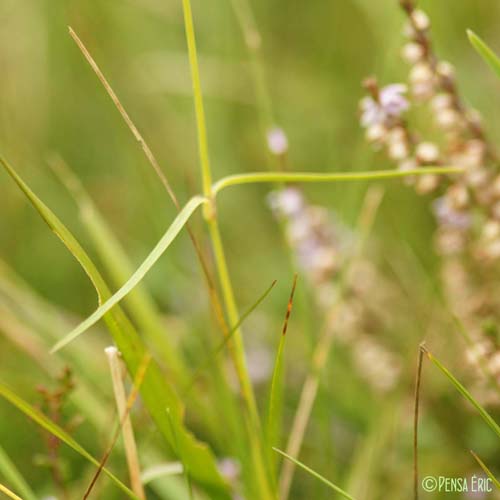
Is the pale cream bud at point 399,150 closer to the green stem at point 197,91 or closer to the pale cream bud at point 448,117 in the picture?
the pale cream bud at point 448,117

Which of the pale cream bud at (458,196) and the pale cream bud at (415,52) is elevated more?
the pale cream bud at (415,52)

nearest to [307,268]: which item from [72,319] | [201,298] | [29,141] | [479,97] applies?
[201,298]

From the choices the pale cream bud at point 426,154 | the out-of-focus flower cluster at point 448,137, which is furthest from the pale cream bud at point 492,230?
the pale cream bud at point 426,154

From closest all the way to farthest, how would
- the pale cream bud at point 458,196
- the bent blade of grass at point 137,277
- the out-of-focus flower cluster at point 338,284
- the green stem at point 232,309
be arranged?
1. the bent blade of grass at point 137,277
2. the green stem at point 232,309
3. the pale cream bud at point 458,196
4. the out-of-focus flower cluster at point 338,284

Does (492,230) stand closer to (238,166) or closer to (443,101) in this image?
(443,101)

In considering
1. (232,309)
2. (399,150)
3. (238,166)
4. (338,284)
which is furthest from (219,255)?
(238,166)

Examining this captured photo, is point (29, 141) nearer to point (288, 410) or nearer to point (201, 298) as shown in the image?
point (201, 298)

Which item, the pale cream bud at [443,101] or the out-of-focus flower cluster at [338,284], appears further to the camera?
the out-of-focus flower cluster at [338,284]
